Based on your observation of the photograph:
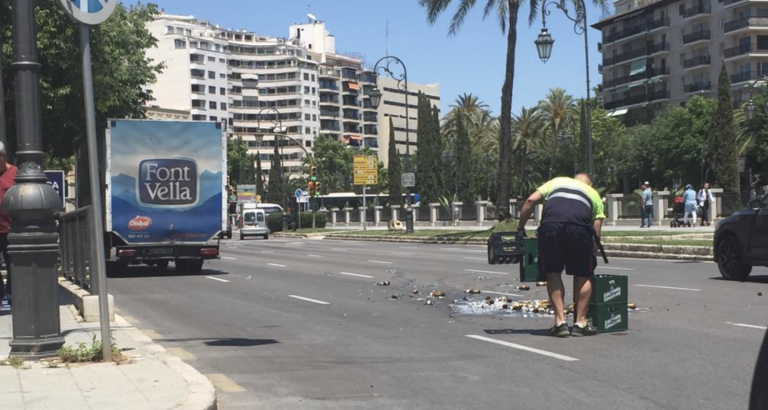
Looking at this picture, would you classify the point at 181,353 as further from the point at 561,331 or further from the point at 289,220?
the point at 289,220

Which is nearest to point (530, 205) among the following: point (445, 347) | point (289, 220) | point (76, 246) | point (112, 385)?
point (445, 347)

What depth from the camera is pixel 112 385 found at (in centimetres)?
713

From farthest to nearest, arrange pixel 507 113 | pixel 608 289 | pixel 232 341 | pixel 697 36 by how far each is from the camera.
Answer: pixel 697 36
pixel 507 113
pixel 232 341
pixel 608 289

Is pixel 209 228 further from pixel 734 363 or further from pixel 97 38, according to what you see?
pixel 734 363

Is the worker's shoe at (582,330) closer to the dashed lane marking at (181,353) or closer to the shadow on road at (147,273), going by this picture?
the dashed lane marking at (181,353)

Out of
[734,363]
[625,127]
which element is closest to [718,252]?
[734,363]

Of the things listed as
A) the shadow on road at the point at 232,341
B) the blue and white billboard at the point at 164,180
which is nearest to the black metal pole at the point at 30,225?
the shadow on road at the point at 232,341

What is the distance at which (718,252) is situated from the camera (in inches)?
671

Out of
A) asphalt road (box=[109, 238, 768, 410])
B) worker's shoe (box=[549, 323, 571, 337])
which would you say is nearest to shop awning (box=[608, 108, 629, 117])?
asphalt road (box=[109, 238, 768, 410])

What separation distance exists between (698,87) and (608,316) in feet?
321

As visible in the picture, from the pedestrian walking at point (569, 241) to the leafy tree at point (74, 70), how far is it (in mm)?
15328

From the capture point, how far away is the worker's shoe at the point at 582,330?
9.95 meters

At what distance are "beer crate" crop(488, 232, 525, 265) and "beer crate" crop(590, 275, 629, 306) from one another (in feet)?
4.00

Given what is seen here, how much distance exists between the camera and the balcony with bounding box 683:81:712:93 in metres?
101
